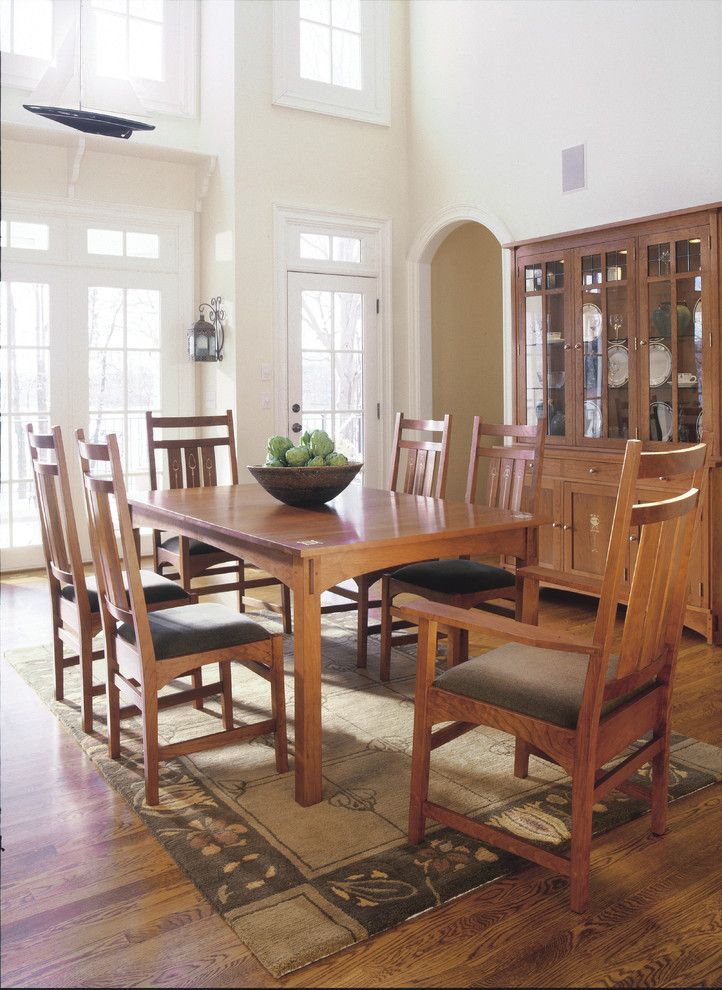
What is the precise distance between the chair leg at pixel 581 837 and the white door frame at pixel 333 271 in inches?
174

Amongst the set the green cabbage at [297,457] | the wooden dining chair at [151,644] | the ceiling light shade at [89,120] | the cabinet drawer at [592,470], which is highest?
the ceiling light shade at [89,120]

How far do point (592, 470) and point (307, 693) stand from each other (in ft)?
8.47

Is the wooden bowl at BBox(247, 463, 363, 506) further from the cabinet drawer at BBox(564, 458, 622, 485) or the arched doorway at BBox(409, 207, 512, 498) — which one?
the arched doorway at BBox(409, 207, 512, 498)

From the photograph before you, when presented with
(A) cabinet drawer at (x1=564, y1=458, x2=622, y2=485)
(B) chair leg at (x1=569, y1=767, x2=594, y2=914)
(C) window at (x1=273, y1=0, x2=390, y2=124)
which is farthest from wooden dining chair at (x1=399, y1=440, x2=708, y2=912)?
(C) window at (x1=273, y1=0, x2=390, y2=124)

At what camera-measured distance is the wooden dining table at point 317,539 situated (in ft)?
8.25

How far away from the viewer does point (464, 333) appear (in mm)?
7055

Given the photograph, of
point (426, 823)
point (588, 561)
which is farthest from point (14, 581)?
point (426, 823)

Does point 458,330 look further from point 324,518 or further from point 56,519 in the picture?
point 56,519

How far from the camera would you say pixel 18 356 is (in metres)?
5.90

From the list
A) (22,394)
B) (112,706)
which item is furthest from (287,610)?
(22,394)

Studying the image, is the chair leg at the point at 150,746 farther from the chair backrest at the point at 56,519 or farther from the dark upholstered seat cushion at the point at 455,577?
the dark upholstered seat cushion at the point at 455,577

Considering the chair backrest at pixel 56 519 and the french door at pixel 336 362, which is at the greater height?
the french door at pixel 336 362

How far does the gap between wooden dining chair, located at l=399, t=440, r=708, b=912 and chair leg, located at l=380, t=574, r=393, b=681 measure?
4.03ft

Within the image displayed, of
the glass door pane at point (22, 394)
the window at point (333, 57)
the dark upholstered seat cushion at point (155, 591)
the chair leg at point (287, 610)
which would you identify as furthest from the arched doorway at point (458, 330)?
the dark upholstered seat cushion at point (155, 591)
